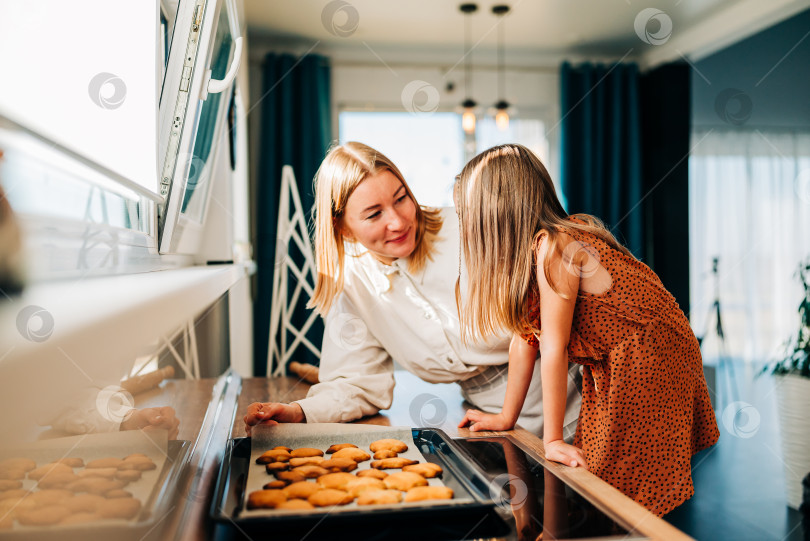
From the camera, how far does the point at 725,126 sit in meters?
4.17

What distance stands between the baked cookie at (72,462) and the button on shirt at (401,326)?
80cm

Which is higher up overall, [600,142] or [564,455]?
[600,142]

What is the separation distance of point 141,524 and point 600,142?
4365 mm

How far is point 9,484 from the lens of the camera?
25 centimetres

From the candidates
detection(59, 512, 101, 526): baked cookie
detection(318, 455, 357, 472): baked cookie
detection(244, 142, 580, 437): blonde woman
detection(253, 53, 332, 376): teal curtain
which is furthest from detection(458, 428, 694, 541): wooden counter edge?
detection(253, 53, 332, 376): teal curtain

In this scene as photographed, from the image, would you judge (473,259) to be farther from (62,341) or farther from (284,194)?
(284,194)

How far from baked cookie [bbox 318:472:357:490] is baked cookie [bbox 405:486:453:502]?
7 cm

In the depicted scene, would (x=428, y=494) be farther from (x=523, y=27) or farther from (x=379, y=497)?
(x=523, y=27)

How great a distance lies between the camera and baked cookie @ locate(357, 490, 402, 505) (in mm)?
606

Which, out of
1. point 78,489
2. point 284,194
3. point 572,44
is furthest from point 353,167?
point 572,44

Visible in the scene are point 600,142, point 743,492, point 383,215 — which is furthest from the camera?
point 600,142

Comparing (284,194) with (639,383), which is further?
(284,194)

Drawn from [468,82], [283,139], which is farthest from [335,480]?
[468,82]

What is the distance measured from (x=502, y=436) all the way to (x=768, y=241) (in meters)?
3.87
